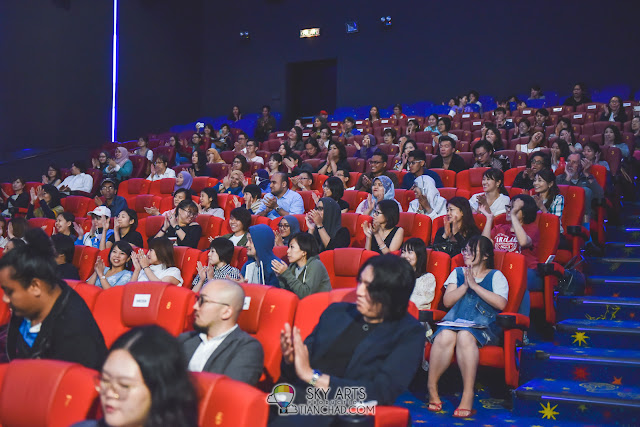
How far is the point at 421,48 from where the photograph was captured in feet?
34.5

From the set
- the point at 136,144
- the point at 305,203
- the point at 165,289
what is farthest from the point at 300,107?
the point at 165,289

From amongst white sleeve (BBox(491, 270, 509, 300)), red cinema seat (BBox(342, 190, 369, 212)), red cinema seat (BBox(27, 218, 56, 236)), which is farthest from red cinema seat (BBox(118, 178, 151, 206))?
white sleeve (BBox(491, 270, 509, 300))

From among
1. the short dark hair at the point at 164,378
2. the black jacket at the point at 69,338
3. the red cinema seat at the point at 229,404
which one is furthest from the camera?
the black jacket at the point at 69,338

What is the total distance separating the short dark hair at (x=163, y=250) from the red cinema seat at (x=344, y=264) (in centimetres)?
98

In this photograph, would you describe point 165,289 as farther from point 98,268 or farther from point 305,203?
point 305,203

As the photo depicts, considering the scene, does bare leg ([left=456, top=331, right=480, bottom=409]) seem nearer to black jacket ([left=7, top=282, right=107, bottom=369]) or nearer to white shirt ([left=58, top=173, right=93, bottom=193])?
black jacket ([left=7, top=282, right=107, bottom=369])

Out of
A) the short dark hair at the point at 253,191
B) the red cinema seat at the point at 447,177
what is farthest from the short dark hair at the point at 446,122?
the short dark hair at the point at 253,191

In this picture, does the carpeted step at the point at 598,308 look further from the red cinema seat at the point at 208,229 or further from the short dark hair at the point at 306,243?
the red cinema seat at the point at 208,229

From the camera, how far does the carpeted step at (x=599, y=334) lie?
322 centimetres

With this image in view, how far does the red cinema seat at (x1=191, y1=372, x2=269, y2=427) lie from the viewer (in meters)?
1.50

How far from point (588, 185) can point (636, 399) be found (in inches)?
89.2

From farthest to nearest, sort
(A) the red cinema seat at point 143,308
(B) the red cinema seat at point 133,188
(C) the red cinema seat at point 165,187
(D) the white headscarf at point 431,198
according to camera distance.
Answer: (B) the red cinema seat at point 133,188 < (C) the red cinema seat at point 165,187 < (D) the white headscarf at point 431,198 < (A) the red cinema seat at point 143,308

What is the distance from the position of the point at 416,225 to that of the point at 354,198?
99 cm

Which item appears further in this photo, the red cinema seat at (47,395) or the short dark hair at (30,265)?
the short dark hair at (30,265)
